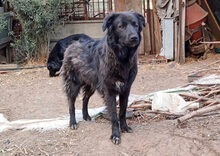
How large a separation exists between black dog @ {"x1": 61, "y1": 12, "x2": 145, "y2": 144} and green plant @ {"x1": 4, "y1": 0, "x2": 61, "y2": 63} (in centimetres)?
632

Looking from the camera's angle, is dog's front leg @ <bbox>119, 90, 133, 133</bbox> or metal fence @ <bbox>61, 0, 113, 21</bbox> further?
metal fence @ <bbox>61, 0, 113, 21</bbox>

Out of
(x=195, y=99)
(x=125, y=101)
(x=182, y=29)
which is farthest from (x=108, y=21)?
(x=182, y=29)

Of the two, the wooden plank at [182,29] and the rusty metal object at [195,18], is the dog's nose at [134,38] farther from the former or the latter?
the rusty metal object at [195,18]

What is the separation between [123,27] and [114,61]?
0.47 m

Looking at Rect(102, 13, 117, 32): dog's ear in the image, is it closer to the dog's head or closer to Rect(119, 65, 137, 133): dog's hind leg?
the dog's head

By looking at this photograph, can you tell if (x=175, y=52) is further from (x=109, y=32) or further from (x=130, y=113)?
(x=109, y=32)

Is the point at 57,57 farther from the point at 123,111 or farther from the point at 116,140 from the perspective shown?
the point at 116,140

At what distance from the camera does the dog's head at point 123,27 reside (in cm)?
413

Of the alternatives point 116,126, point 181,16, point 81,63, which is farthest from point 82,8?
point 116,126

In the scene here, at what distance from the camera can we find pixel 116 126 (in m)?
4.48

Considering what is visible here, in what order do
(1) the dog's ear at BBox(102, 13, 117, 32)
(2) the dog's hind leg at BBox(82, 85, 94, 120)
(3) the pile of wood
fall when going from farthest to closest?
(2) the dog's hind leg at BBox(82, 85, 94, 120) < (3) the pile of wood < (1) the dog's ear at BBox(102, 13, 117, 32)

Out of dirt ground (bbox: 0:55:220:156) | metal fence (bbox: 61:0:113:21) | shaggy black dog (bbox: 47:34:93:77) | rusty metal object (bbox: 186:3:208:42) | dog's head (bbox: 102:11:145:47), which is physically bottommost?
dirt ground (bbox: 0:55:220:156)

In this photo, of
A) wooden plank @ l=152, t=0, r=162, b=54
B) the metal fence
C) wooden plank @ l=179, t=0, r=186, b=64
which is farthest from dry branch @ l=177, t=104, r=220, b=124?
the metal fence

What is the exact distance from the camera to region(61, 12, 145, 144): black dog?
4.25 m
